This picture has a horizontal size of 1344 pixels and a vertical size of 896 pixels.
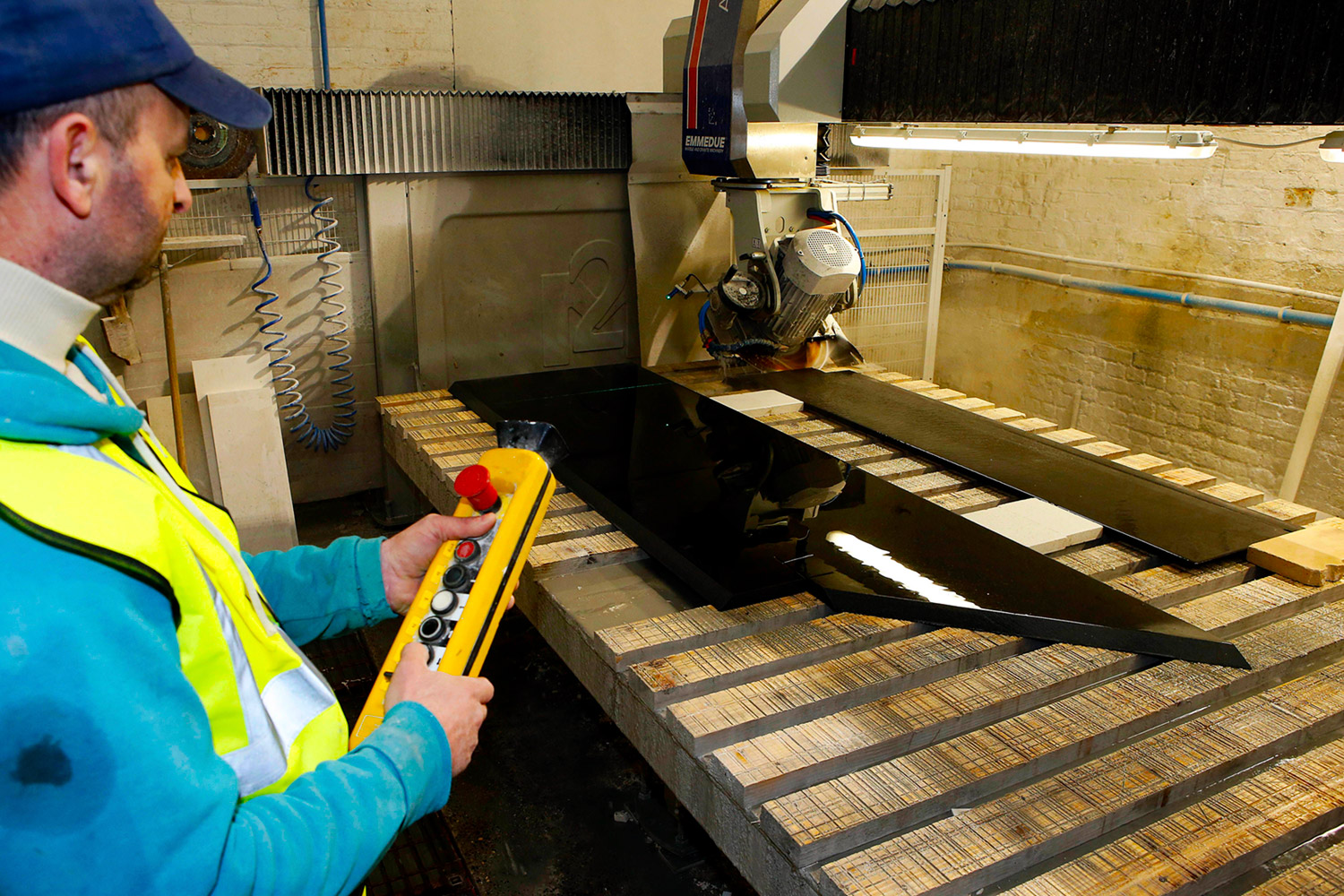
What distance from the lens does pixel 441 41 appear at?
4668 millimetres

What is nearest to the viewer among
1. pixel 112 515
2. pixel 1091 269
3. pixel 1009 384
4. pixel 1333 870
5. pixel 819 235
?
pixel 112 515

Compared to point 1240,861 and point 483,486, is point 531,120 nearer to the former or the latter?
point 483,486

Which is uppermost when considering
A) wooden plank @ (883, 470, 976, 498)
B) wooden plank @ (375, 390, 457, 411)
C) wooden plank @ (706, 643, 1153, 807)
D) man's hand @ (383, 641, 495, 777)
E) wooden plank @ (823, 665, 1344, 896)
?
man's hand @ (383, 641, 495, 777)

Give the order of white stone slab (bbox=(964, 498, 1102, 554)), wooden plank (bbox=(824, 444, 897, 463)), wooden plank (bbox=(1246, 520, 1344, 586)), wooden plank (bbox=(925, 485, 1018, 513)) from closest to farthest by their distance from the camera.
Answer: wooden plank (bbox=(1246, 520, 1344, 586)) < white stone slab (bbox=(964, 498, 1102, 554)) < wooden plank (bbox=(925, 485, 1018, 513)) < wooden plank (bbox=(824, 444, 897, 463))

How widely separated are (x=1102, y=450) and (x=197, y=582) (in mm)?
2789

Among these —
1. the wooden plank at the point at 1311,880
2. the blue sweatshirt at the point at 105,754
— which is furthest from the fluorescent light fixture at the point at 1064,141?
the blue sweatshirt at the point at 105,754

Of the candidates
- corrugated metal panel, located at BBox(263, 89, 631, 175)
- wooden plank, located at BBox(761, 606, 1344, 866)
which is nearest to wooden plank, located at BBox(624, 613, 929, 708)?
wooden plank, located at BBox(761, 606, 1344, 866)

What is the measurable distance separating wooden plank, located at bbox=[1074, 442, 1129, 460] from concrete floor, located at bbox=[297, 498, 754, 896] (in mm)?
1683

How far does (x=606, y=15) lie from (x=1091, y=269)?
127 inches

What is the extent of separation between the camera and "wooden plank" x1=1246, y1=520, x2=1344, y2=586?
2166 mm

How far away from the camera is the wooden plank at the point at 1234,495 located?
2.71m

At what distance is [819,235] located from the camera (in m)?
3.22

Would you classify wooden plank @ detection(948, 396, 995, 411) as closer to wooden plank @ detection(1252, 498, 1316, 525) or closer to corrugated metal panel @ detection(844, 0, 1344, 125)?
wooden plank @ detection(1252, 498, 1316, 525)

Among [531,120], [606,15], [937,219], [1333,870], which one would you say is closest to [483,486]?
[1333,870]
